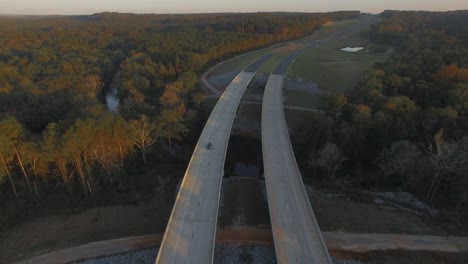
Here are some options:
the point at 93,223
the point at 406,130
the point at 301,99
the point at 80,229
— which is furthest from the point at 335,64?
the point at 80,229

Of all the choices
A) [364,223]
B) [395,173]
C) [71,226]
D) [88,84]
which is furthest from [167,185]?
[88,84]

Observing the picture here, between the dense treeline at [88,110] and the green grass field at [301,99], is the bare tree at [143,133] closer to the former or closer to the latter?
the dense treeline at [88,110]

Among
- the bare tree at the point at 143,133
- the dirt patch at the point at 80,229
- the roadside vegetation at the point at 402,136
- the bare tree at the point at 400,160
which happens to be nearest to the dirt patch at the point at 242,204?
the dirt patch at the point at 80,229

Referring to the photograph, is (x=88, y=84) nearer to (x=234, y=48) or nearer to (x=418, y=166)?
(x=234, y=48)

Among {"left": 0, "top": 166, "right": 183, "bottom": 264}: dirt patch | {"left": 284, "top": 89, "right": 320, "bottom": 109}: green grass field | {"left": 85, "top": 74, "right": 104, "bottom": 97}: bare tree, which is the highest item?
{"left": 85, "top": 74, "right": 104, "bottom": 97}: bare tree

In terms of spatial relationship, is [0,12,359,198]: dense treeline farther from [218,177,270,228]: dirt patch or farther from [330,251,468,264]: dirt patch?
[330,251,468,264]: dirt patch

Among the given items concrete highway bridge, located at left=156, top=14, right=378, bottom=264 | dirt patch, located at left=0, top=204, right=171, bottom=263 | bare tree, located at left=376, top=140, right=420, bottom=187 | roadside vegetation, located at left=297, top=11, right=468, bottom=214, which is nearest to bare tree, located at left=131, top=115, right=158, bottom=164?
concrete highway bridge, located at left=156, top=14, right=378, bottom=264
